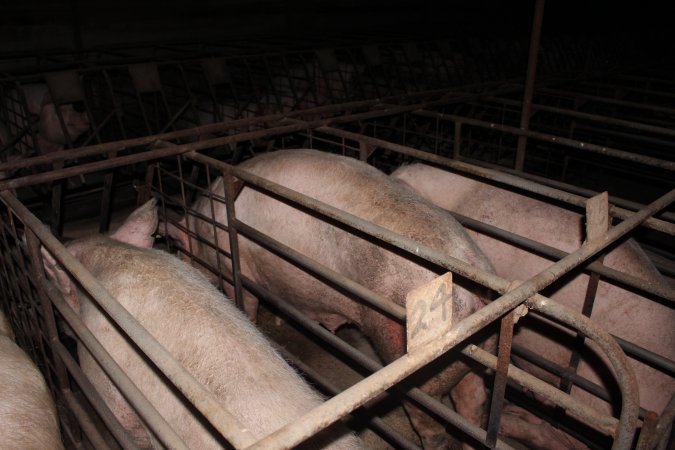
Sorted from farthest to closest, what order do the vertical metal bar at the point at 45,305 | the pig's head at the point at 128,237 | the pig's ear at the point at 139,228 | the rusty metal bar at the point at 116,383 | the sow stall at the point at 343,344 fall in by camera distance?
the pig's ear at the point at 139,228 → the pig's head at the point at 128,237 → the vertical metal bar at the point at 45,305 → the rusty metal bar at the point at 116,383 → the sow stall at the point at 343,344

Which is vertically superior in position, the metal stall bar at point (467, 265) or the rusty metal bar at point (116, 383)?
the metal stall bar at point (467, 265)

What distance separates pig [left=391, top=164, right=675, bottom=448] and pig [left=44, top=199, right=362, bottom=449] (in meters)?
1.48

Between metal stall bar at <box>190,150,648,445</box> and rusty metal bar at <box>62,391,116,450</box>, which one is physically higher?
metal stall bar at <box>190,150,648,445</box>

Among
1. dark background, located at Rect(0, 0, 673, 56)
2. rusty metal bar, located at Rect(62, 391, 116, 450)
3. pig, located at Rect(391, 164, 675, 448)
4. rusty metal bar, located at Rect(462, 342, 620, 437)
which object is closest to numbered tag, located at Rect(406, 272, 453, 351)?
rusty metal bar, located at Rect(462, 342, 620, 437)

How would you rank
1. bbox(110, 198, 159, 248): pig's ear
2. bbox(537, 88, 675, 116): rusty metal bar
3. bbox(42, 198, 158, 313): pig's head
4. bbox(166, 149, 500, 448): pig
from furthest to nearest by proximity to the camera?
1. bbox(537, 88, 675, 116): rusty metal bar
2. bbox(110, 198, 159, 248): pig's ear
3. bbox(42, 198, 158, 313): pig's head
4. bbox(166, 149, 500, 448): pig

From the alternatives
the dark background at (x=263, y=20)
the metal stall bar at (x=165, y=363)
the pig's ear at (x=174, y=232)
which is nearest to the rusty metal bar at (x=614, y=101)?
the pig's ear at (x=174, y=232)

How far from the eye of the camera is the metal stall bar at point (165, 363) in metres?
1.02

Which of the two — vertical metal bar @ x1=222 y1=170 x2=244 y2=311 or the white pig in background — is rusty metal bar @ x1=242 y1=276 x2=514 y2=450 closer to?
vertical metal bar @ x1=222 y1=170 x2=244 y2=311

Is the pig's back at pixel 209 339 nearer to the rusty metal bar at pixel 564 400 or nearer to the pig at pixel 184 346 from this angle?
the pig at pixel 184 346

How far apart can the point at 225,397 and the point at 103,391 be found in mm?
985

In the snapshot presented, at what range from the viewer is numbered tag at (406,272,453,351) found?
1179 mm

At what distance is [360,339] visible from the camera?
161 inches

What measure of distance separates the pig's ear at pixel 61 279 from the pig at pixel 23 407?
16.5 inches

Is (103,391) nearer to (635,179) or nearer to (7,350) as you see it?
(7,350)
